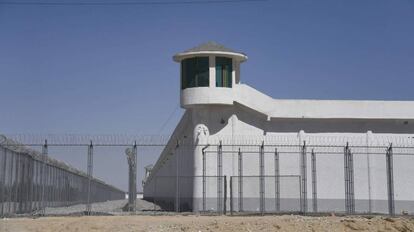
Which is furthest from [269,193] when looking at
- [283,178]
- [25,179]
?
[25,179]

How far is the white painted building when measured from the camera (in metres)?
35.9

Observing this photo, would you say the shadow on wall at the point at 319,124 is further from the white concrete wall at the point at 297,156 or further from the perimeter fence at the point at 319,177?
the perimeter fence at the point at 319,177

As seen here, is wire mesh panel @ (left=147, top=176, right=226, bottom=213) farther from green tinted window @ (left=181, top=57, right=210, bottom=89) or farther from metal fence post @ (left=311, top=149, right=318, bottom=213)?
green tinted window @ (left=181, top=57, right=210, bottom=89)

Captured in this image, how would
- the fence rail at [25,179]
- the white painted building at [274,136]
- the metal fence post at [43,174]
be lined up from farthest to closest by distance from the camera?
1. the white painted building at [274,136]
2. the metal fence post at [43,174]
3. the fence rail at [25,179]

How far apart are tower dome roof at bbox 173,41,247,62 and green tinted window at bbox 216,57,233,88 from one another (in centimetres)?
48

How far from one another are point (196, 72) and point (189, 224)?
16681mm

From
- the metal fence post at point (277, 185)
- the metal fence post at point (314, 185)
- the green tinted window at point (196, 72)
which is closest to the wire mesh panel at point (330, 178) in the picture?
the metal fence post at point (314, 185)

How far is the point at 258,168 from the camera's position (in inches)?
1427

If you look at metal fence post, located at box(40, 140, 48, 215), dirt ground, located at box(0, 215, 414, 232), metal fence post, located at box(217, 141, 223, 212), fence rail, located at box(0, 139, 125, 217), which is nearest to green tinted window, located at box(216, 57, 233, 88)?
metal fence post, located at box(217, 141, 223, 212)

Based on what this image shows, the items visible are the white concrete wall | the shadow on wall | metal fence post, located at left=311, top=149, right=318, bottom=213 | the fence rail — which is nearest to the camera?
the fence rail

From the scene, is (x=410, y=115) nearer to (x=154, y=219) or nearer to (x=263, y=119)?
(x=263, y=119)

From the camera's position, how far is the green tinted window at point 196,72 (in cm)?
3688

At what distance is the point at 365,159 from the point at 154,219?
1772 centimetres

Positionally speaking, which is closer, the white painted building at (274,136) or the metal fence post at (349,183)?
the metal fence post at (349,183)
